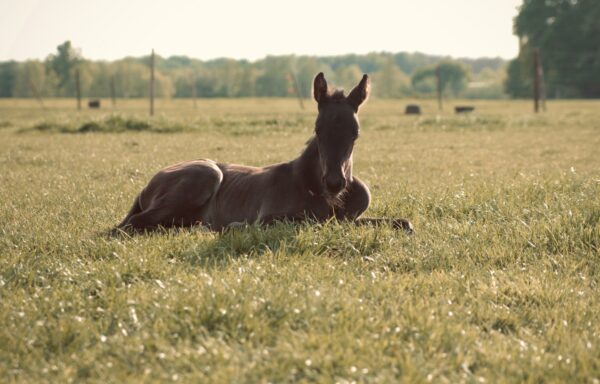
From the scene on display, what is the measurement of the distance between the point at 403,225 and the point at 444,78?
17889 cm

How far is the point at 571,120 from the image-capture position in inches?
1230

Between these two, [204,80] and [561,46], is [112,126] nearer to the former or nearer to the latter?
[561,46]

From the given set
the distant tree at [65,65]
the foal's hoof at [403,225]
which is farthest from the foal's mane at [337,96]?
the distant tree at [65,65]

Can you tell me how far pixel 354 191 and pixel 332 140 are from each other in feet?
3.96

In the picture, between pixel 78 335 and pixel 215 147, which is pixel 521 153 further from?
pixel 78 335

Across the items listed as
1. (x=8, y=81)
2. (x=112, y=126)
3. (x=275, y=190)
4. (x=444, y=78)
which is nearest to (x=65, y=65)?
(x=8, y=81)

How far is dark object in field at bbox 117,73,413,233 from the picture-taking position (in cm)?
611

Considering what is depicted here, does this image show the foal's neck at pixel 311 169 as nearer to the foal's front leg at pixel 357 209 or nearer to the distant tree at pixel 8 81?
the foal's front leg at pixel 357 209

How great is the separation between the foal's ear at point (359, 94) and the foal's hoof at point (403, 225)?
1.33 metres

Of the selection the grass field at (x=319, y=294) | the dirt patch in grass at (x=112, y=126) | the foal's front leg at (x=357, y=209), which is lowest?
the grass field at (x=319, y=294)

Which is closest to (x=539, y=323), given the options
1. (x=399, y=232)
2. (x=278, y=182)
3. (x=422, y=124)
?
(x=399, y=232)

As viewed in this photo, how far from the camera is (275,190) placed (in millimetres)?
6930

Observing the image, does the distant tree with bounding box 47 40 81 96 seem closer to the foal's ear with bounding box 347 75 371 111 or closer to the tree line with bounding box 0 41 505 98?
the tree line with bounding box 0 41 505 98

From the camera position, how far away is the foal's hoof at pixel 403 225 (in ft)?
21.3
